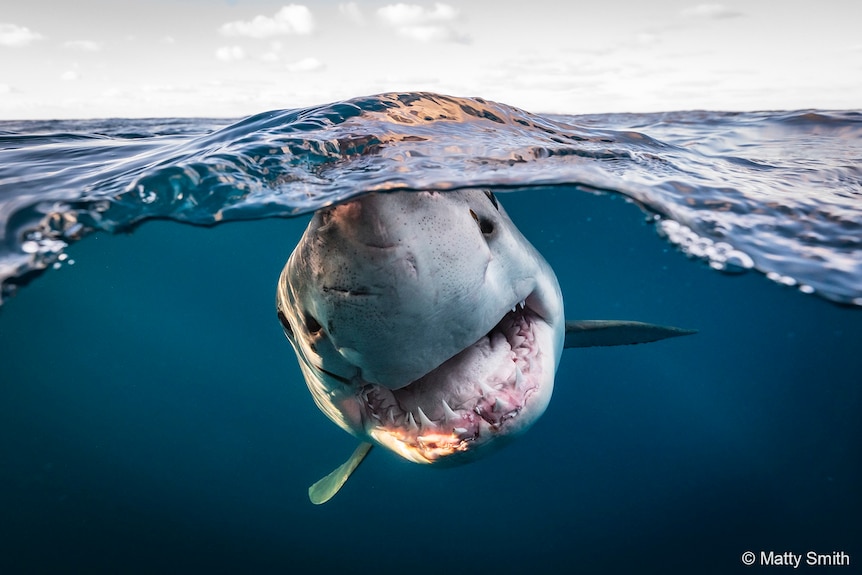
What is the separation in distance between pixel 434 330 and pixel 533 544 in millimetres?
11414

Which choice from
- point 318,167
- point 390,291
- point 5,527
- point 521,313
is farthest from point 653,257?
point 5,527

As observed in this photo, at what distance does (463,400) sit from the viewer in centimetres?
202

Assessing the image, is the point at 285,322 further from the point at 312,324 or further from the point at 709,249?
the point at 709,249

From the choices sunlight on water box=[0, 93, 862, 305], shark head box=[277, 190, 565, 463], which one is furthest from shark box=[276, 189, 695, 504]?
sunlight on water box=[0, 93, 862, 305]

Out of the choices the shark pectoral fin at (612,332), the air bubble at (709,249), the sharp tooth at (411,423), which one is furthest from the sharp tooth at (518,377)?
the air bubble at (709,249)

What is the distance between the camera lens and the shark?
5.29 ft

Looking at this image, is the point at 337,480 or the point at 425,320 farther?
the point at 337,480

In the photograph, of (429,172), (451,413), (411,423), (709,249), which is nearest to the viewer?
(451,413)

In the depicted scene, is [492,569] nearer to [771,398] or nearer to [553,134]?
[553,134]

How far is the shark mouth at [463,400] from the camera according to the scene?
1.98 meters

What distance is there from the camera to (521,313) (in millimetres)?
2387

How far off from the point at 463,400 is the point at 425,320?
0.47 meters

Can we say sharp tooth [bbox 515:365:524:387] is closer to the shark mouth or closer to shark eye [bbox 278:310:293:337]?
the shark mouth

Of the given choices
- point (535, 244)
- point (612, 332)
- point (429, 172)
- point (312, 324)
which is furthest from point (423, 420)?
point (535, 244)
